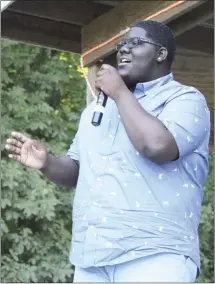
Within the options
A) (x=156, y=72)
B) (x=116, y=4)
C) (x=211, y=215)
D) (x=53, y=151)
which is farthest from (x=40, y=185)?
(x=156, y=72)

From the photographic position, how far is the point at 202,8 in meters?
4.64

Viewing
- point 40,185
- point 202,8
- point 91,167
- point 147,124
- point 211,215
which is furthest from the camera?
point 211,215

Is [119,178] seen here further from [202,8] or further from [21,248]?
[21,248]

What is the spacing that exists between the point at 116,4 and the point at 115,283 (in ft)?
9.94

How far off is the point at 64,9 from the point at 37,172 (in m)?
4.81

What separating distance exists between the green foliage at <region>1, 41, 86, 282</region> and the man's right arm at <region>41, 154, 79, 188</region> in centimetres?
701

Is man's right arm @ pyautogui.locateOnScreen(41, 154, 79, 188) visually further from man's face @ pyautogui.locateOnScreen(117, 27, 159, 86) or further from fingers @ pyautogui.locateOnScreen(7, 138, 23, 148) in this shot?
man's face @ pyautogui.locateOnScreen(117, 27, 159, 86)

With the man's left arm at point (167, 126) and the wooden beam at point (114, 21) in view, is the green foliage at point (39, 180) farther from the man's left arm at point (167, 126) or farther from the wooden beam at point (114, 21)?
the man's left arm at point (167, 126)

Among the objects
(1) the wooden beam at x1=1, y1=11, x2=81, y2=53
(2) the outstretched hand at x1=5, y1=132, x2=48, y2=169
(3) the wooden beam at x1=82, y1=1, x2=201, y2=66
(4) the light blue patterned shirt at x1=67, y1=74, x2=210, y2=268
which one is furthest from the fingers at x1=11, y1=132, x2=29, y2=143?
(1) the wooden beam at x1=1, y1=11, x2=81, y2=53

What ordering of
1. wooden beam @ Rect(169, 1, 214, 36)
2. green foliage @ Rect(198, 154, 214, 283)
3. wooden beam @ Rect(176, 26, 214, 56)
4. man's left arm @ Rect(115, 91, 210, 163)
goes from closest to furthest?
man's left arm @ Rect(115, 91, 210, 163) → wooden beam @ Rect(169, 1, 214, 36) → wooden beam @ Rect(176, 26, 214, 56) → green foliage @ Rect(198, 154, 214, 283)

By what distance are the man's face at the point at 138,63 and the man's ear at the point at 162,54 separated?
11mm

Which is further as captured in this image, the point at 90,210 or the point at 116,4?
the point at 116,4

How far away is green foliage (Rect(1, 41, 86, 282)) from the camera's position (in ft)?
31.2

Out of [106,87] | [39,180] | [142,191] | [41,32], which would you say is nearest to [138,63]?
[106,87]
